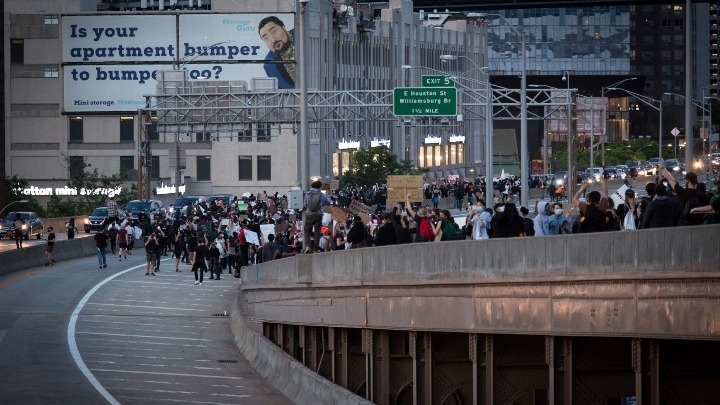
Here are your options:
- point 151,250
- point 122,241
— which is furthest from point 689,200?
point 122,241

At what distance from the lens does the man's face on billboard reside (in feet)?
386

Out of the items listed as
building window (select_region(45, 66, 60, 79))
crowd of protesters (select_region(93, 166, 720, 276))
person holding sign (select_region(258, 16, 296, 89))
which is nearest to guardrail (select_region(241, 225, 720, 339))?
crowd of protesters (select_region(93, 166, 720, 276))

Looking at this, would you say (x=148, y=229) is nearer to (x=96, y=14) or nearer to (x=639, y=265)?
(x=639, y=265)

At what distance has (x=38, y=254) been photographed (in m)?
62.3

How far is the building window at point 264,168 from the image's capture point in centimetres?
11812

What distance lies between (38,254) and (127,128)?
58.7 metres

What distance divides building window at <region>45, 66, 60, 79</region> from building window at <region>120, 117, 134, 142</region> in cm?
566

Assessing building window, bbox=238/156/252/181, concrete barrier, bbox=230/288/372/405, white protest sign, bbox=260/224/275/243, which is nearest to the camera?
concrete barrier, bbox=230/288/372/405

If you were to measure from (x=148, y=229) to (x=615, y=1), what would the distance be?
147m

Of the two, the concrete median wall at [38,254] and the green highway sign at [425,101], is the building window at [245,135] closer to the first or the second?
the concrete median wall at [38,254]

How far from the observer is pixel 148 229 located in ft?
199

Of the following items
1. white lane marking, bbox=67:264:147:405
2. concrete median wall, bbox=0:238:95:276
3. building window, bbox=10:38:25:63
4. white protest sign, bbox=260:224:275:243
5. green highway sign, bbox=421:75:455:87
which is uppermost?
building window, bbox=10:38:25:63

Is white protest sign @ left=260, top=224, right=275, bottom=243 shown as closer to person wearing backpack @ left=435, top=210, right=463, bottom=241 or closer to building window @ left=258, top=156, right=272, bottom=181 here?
person wearing backpack @ left=435, top=210, right=463, bottom=241

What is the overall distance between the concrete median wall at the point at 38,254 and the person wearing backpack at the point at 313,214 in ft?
82.8
